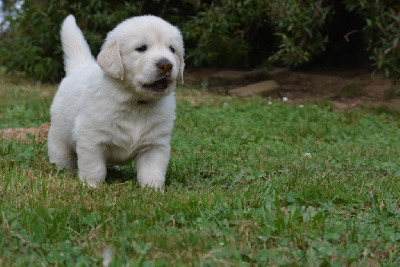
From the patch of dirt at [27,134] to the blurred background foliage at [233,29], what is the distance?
4407 mm

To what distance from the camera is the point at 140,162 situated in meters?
3.51

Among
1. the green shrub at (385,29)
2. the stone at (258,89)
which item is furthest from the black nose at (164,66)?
the stone at (258,89)

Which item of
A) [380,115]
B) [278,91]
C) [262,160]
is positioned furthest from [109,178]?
[278,91]

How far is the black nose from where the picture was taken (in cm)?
319

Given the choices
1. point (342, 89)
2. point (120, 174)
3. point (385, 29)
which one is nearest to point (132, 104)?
point (120, 174)

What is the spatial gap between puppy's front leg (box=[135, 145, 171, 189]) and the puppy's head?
38cm

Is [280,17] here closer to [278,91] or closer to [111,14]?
[278,91]

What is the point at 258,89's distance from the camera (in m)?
9.11

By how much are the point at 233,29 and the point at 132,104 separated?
655 centimetres

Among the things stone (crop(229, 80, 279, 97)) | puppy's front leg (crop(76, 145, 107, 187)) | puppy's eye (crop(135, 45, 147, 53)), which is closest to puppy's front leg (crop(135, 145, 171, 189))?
puppy's front leg (crop(76, 145, 107, 187))

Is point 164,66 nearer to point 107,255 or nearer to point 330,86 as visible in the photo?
point 107,255

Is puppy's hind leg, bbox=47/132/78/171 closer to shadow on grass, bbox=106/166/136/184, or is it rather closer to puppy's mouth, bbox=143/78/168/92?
shadow on grass, bbox=106/166/136/184

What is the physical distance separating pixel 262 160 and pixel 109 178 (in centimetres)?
122

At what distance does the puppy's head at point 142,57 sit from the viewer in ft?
10.7
